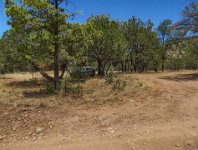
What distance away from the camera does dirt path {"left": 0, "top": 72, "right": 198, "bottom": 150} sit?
4.87 m

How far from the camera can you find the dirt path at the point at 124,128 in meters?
4.87

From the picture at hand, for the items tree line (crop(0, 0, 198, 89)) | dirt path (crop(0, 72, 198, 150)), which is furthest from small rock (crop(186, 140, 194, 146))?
tree line (crop(0, 0, 198, 89))

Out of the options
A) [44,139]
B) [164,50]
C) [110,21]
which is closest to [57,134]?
[44,139]

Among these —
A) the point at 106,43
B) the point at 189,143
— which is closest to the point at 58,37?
the point at 189,143

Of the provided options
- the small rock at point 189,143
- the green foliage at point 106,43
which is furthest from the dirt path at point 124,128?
the green foliage at point 106,43

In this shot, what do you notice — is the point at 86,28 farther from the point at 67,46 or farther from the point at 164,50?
the point at 164,50

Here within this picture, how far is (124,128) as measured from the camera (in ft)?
19.0

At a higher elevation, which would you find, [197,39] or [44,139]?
[197,39]

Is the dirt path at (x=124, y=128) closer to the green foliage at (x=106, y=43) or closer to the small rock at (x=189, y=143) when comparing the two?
the small rock at (x=189, y=143)

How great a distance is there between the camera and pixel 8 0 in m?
10.0

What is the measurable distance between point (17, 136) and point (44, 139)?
0.76 metres

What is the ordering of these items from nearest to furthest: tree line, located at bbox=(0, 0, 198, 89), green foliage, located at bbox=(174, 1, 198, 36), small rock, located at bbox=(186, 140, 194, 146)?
small rock, located at bbox=(186, 140, 194, 146) → tree line, located at bbox=(0, 0, 198, 89) → green foliage, located at bbox=(174, 1, 198, 36)

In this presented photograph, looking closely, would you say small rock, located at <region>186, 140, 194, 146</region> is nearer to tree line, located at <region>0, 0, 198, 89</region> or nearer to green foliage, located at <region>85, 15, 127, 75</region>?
tree line, located at <region>0, 0, 198, 89</region>

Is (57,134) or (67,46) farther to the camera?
(67,46)
